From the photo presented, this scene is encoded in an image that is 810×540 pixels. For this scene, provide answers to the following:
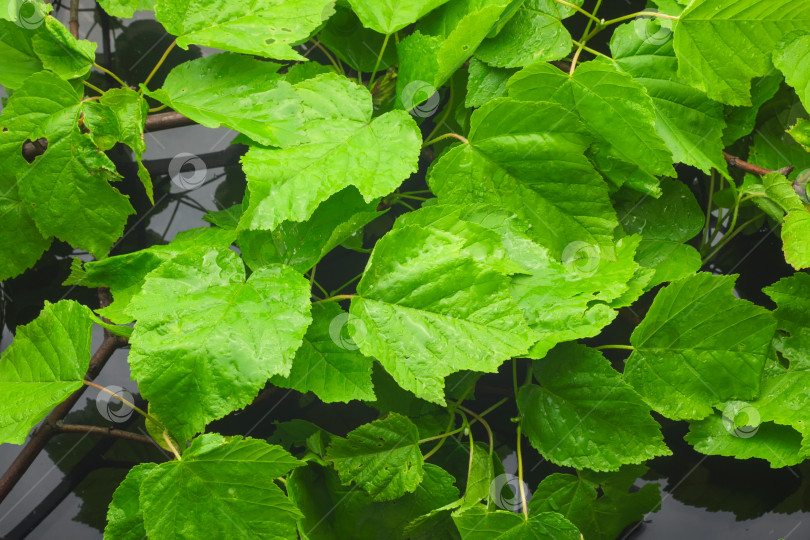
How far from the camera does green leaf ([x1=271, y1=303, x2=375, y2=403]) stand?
1.73ft

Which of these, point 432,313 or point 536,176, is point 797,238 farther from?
point 432,313

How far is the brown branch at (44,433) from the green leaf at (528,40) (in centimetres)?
51

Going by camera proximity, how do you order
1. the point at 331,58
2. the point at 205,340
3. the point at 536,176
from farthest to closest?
1. the point at 331,58
2. the point at 536,176
3. the point at 205,340

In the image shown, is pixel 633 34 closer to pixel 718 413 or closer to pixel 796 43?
pixel 796 43

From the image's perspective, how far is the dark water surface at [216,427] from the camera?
0.71 meters

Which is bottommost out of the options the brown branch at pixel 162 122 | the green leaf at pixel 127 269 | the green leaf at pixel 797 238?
the green leaf at pixel 127 269

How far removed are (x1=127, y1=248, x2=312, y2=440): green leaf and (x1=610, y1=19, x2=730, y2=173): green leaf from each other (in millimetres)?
418

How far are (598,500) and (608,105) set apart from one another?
44 cm

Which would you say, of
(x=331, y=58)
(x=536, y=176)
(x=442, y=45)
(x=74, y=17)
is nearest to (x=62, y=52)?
(x=74, y=17)

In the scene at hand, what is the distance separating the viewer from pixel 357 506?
0.59 metres

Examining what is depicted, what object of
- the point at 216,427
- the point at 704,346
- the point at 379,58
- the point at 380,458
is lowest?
the point at 216,427

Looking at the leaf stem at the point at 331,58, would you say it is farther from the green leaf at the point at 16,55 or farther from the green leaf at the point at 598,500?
the green leaf at the point at 598,500

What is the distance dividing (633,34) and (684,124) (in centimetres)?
11

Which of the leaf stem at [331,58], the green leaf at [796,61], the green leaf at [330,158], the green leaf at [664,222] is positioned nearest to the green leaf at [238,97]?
the green leaf at [330,158]
